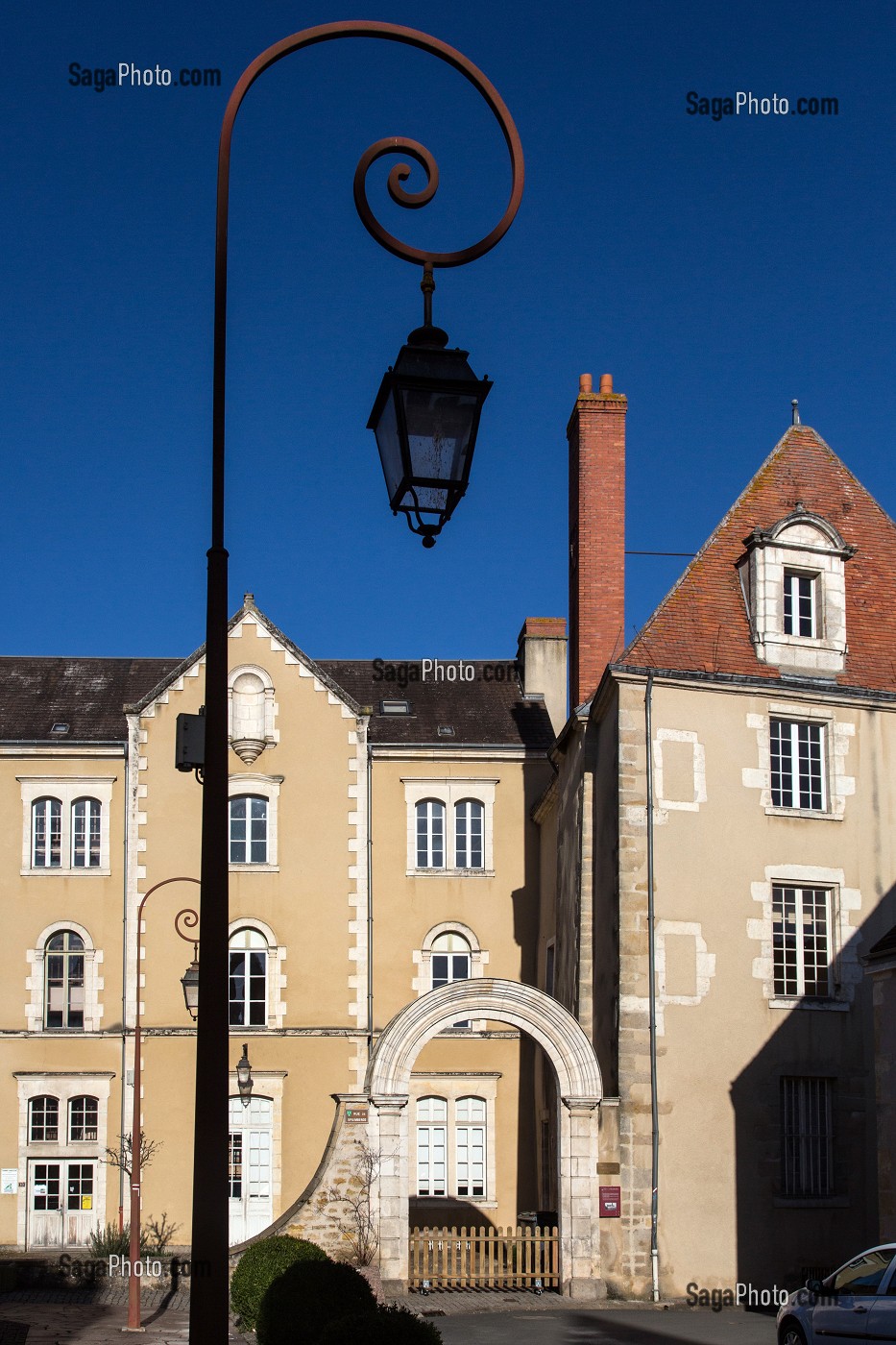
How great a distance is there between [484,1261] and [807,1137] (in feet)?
17.2

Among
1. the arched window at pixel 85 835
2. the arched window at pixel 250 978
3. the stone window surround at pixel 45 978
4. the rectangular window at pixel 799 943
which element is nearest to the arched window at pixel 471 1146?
the arched window at pixel 250 978

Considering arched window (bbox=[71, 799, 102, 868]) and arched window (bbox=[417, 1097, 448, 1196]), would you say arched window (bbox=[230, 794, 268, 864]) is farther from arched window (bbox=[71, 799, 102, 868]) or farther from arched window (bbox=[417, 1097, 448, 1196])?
arched window (bbox=[417, 1097, 448, 1196])

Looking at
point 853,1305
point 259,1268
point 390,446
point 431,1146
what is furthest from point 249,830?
point 390,446

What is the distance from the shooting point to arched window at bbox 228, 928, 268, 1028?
3147 centimetres

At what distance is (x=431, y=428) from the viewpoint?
23.1 ft

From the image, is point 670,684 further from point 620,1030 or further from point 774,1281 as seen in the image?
point 774,1281

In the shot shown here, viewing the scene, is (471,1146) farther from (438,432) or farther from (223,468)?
(438,432)

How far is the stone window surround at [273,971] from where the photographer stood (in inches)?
1234

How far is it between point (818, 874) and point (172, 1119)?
13.4 meters

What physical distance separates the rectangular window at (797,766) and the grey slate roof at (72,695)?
561 inches

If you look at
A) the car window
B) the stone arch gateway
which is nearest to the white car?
the car window

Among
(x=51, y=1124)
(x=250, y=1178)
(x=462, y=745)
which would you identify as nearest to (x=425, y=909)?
(x=462, y=745)

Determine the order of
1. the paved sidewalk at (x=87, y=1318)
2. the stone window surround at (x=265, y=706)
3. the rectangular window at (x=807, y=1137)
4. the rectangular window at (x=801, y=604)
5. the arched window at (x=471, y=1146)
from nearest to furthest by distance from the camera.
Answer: the paved sidewalk at (x=87, y=1318)
the rectangular window at (x=807, y=1137)
the rectangular window at (x=801, y=604)
the arched window at (x=471, y=1146)
the stone window surround at (x=265, y=706)

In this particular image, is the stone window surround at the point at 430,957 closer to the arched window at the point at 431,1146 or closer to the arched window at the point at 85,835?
the arched window at the point at 431,1146
